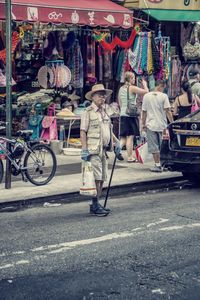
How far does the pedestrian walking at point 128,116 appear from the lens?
15516mm

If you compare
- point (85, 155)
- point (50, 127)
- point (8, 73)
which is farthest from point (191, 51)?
point (85, 155)

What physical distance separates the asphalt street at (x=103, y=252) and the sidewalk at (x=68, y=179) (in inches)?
28.6

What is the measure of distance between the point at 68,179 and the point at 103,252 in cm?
507

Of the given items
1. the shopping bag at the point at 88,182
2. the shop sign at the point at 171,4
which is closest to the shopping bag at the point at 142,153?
the shop sign at the point at 171,4

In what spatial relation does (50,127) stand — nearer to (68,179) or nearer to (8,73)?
(68,179)

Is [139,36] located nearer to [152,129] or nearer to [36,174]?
[152,129]

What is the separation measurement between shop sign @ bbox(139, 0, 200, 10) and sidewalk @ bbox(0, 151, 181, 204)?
3.87m

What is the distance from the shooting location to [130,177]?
13.7 metres

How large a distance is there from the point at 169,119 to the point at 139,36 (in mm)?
3993

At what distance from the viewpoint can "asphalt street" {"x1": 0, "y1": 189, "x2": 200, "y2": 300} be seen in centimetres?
703

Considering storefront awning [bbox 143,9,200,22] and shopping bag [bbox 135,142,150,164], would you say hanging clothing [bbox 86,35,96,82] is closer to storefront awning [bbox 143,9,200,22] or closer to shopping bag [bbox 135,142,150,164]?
storefront awning [bbox 143,9,200,22]

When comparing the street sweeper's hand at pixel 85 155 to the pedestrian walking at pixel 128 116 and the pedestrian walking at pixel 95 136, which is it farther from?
the pedestrian walking at pixel 128 116

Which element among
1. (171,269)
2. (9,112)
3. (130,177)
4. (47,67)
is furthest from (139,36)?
(171,269)

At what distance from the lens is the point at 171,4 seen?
18578 millimetres
